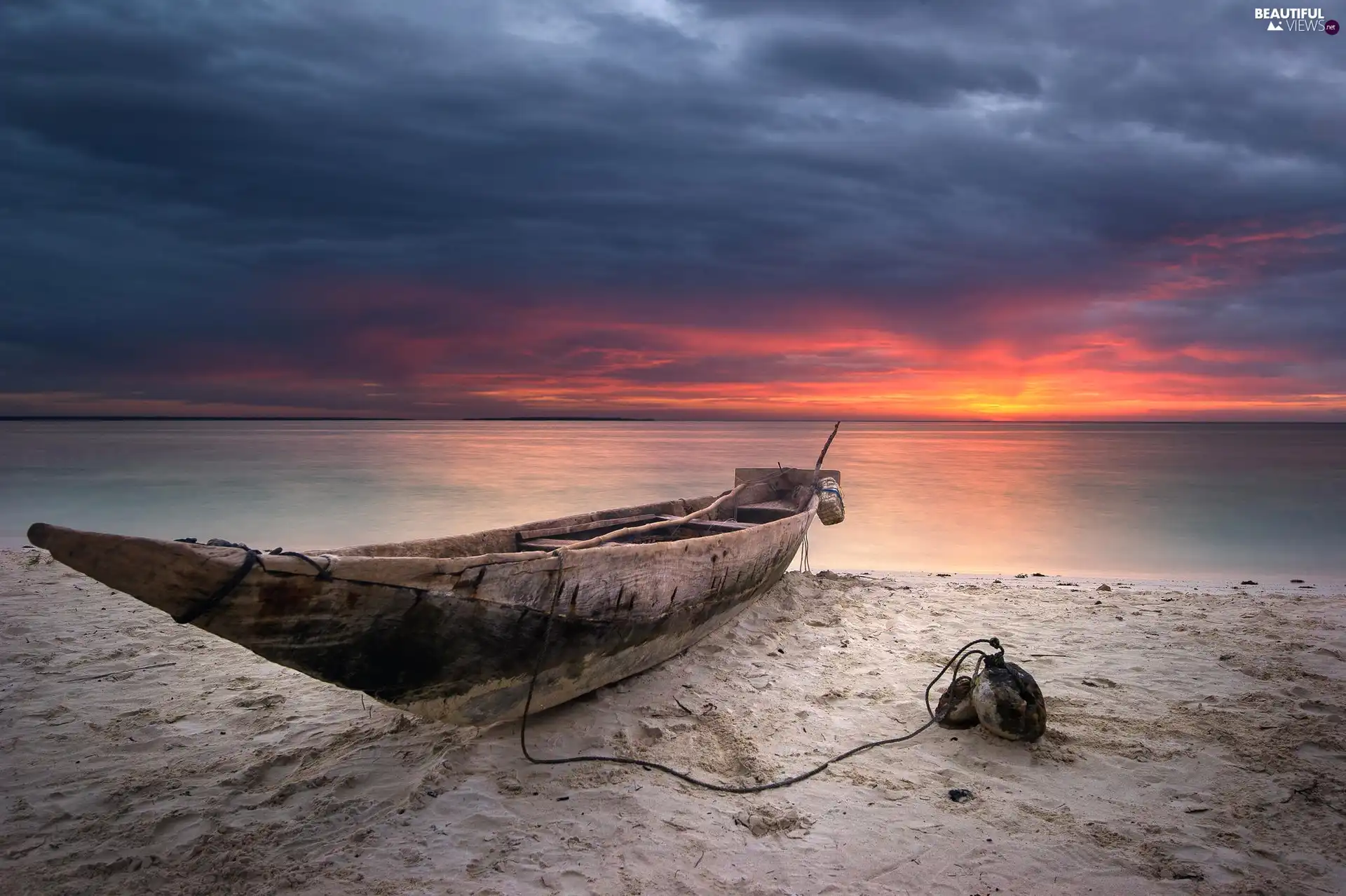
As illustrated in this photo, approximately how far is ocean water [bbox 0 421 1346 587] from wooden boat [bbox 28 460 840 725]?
6331 mm

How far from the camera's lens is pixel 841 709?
4.11 metres

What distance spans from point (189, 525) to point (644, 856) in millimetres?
13912

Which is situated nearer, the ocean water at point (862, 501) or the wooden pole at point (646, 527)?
the wooden pole at point (646, 527)

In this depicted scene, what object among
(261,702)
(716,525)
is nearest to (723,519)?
(716,525)

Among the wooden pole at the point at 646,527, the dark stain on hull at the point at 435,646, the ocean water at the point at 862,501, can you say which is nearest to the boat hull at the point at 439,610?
the dark stain on hull at the point at 435,646

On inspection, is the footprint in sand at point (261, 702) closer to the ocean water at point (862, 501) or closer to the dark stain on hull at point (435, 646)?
the dark stain on hull at point (435, 646)

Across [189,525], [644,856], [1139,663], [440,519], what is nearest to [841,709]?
[644,856]

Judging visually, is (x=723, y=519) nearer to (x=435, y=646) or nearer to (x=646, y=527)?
(x=646, y=527)

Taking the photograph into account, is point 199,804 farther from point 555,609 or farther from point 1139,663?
point 1139,663

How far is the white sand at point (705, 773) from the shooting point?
263cm

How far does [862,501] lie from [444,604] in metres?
15.7

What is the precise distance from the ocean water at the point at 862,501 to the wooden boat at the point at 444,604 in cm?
633

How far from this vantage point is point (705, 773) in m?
3.34

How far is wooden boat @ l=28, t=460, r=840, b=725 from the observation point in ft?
7.55
